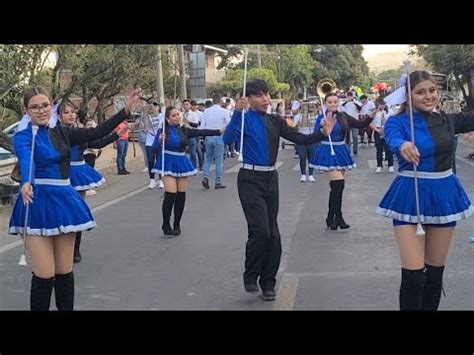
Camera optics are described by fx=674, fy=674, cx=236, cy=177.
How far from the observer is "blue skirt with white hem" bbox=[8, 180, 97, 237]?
492 centimetres

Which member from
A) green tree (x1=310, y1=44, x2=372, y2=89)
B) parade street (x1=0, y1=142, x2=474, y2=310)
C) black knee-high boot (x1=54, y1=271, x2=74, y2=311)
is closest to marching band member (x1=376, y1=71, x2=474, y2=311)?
parade street (x1=0, y1=142, x2=474, y2=310)

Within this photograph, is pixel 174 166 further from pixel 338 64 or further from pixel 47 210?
pixel 338 64

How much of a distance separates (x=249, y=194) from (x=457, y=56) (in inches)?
853

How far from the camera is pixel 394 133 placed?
4.78 metres

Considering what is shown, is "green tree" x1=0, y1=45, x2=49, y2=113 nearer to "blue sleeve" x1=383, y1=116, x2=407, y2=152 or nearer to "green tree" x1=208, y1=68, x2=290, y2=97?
"blue sleeve" x1=383, y1=116, x2=407, y2=152

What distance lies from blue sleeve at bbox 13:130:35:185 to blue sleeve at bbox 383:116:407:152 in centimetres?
261

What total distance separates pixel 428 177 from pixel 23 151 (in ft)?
9.64

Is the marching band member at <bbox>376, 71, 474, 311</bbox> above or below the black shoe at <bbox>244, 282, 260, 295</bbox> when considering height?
above

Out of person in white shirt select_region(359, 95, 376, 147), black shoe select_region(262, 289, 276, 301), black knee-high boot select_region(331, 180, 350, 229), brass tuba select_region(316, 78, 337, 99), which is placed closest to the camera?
black shoe select_region(262, 289, 276, 301)
